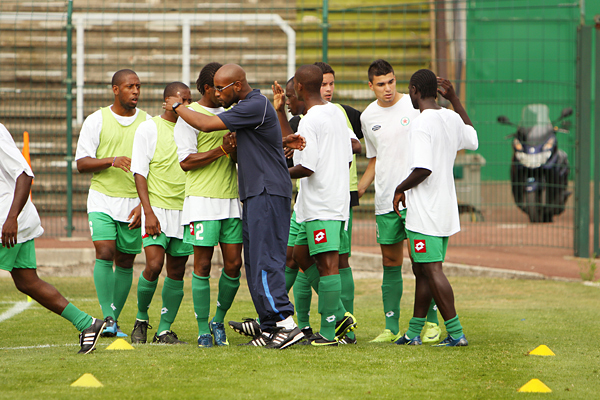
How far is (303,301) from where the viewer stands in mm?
6246

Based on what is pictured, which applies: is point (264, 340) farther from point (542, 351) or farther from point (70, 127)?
point (70, 127)

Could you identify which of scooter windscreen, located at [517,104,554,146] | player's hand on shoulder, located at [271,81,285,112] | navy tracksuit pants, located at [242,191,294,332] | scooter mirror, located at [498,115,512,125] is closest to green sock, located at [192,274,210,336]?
navy tracksuit pants, located at [242,191,294,332]

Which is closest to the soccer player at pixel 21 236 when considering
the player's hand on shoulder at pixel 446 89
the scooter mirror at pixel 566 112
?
the player's hand on shoulder at pixel 446 89

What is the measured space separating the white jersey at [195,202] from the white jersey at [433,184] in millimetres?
1340

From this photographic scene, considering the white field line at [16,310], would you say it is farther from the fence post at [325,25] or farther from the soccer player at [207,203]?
the fence post at [325,25]

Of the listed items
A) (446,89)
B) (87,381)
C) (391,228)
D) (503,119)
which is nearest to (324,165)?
(391,228)

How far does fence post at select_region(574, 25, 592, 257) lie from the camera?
10828mm

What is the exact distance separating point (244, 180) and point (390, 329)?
1781 millimetres

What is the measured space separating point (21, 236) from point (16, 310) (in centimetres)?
262

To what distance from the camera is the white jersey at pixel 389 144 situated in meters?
6.26

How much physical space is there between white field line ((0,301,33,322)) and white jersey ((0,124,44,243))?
2.06 m

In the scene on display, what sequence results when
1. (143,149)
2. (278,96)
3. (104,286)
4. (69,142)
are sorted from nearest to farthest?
(278,96), (143,149), (104,286), (69,142)

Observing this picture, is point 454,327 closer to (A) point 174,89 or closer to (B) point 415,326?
(B) point 415,326

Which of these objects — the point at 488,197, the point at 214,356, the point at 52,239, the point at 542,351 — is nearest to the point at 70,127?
the point at 52,239
